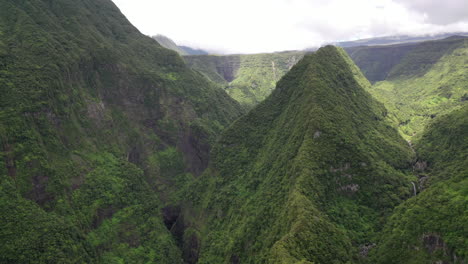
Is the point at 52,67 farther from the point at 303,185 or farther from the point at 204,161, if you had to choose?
the point at 303,185

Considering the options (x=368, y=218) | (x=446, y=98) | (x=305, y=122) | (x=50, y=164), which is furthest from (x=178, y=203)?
(x=446, y=98)

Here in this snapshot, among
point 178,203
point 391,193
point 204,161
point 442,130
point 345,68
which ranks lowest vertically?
point 178,203

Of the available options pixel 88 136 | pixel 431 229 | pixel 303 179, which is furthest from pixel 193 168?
pixel 431 229

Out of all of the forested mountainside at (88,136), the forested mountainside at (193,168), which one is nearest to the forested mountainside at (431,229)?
the forested mountainside at (193,168)

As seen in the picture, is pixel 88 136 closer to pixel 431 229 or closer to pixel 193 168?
pixel 193 168

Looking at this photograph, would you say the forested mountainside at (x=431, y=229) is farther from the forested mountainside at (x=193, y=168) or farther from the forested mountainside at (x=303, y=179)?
the forested mountainside at (x=303, y=179)

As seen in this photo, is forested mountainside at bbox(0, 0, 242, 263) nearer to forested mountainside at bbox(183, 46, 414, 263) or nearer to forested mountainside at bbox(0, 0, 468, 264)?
forested mountainside at bbox(0, 0, 468, 264)

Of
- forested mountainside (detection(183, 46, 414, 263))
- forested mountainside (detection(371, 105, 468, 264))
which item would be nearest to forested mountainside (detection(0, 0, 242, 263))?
forested mountainside (detection(183, 46, 414, 263))

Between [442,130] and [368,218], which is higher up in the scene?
[442,130]
